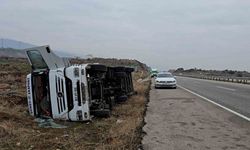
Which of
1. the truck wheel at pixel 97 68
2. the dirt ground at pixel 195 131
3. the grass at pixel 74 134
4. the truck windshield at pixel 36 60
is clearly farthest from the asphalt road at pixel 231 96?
the truck windshield at pixel 36 60

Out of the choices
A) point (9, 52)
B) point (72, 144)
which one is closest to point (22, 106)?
point (72, 144)

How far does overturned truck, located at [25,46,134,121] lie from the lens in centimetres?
1249

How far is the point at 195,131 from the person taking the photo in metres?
10.5

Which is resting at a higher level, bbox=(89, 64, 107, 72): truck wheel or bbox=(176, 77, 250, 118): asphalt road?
bbox=(89, 64, 107, 72): truck wheel

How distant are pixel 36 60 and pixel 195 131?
6364 mm

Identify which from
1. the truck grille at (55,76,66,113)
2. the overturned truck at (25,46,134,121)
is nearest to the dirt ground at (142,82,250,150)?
the overturned truck at (25,46,134,121)

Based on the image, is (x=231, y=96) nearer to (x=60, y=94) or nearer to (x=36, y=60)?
(x=36, y=60)

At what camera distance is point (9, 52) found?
15812 centimetres

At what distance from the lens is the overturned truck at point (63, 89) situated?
12492 millimetres

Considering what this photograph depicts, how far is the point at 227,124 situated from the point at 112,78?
671 cm

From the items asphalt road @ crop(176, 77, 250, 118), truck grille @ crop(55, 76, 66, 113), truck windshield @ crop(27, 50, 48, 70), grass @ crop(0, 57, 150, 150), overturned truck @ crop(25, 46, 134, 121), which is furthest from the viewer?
asphalt road @ crop(176, 77, 250, 118)

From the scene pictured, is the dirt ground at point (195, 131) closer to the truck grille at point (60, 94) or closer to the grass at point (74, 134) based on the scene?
the grass at point (74, 134)

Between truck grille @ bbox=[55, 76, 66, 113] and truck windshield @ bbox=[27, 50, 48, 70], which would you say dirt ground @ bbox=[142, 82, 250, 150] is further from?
truck windshield @ bbox=[27, 50, 48, 70]

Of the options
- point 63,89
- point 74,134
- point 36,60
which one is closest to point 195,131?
point 74,134
